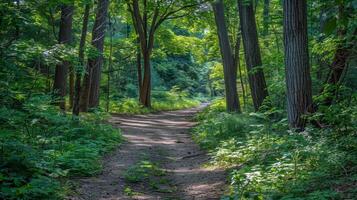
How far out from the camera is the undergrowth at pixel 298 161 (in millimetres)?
4648

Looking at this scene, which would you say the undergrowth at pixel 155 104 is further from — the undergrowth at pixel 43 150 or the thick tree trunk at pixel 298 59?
the thick tree trunk at pixel 298 59

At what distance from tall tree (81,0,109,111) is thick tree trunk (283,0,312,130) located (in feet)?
17.9

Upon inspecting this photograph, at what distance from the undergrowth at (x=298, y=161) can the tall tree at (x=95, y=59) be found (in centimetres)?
519

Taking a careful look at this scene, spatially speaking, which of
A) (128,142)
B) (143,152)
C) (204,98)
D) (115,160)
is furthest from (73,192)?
(204,98)

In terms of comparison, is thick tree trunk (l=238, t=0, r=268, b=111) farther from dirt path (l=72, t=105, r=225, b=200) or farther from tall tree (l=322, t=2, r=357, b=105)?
tall tree (l=322, t=2, r=357, b=105)

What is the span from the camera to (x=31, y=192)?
4.64 m

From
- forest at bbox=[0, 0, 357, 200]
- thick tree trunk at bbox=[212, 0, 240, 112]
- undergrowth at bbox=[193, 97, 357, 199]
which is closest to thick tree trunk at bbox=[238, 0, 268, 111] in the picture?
forest at bbox=[0, 0, 357, 200]

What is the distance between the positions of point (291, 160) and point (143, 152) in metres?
4.65

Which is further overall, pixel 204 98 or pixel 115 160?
pixel 204 98

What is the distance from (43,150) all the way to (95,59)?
8418 mm

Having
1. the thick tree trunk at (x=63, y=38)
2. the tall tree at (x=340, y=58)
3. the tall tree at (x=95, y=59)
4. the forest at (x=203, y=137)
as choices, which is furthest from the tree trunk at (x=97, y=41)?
the tall tree at (x=340, y=58)

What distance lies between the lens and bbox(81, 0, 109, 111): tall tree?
12.4m

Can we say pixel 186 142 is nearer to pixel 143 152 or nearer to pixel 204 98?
pixel 143 152

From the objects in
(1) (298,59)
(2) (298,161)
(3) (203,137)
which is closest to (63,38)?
(3) (203,137)
